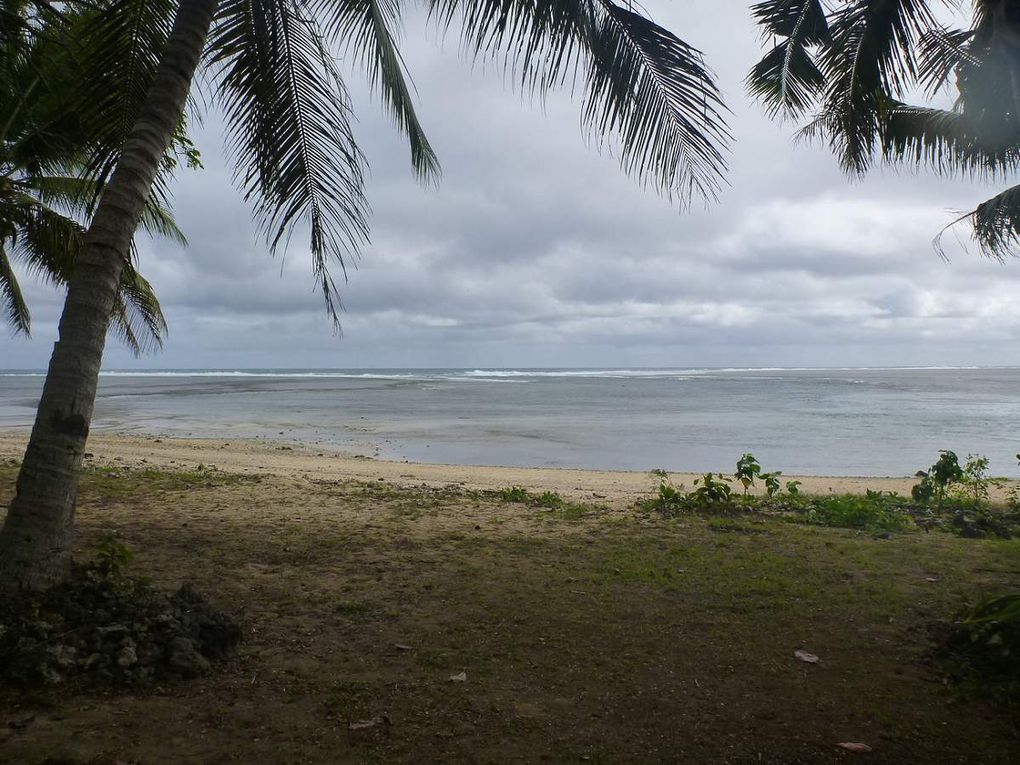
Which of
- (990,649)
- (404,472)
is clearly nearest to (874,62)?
(990,649)

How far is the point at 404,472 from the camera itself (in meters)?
12.6

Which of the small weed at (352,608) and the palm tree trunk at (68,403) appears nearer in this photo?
the palm tree trunk at (68,403)

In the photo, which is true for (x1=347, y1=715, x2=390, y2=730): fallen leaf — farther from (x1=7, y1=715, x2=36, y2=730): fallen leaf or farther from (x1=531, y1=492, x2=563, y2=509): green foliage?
(x1=531, y1=492, x2=563, y2=509): green foliage

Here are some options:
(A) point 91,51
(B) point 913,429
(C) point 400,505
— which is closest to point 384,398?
(B) point 913,429

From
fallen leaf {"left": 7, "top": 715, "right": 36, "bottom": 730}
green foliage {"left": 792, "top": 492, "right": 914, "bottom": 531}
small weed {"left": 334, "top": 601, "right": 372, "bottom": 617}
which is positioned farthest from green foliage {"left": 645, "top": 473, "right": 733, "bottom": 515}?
fallen leaf {"left": 7, "top": 715, "right": 36, "bottom": 730}

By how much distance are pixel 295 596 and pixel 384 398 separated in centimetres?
3655

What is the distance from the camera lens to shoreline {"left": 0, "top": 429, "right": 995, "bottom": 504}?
10656 millimetres

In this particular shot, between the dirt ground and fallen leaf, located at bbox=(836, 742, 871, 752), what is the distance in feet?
0.08

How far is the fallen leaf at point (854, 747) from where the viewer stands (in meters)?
2.59

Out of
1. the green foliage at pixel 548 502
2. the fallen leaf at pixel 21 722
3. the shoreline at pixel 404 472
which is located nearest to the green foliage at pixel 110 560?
the fallen leaf at pixel 21 722

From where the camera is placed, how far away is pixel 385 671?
10.3 feet

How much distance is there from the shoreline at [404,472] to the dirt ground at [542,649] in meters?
3.64

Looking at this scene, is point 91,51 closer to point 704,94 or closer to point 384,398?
point 704,94

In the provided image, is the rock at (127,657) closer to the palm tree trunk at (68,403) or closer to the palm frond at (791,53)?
the palm tree trunk at (68,403)
